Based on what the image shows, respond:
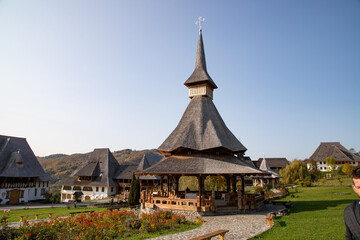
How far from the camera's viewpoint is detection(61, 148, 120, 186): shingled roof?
41531mm

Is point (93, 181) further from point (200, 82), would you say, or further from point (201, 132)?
point (201, 132)

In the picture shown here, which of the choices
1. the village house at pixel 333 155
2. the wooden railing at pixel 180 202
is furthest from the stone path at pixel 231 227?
the village house at pixel 333 155

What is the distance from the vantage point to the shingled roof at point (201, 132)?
1750cm

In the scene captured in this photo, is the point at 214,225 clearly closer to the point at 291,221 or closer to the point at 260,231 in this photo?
the point at 260,231

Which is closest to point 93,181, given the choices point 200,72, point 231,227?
point 200,72

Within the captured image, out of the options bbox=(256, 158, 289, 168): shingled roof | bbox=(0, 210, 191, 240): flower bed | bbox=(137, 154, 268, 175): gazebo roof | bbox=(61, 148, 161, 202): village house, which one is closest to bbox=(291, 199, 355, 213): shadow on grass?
bbox=(137, 154, 268, 175): gazebo roof

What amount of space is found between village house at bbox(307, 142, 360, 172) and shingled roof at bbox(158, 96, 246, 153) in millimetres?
47835

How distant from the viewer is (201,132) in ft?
60.8

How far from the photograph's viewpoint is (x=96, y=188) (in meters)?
41.3

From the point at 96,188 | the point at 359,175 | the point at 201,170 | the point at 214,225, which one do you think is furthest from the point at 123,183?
the point at 359,175

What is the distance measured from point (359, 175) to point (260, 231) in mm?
8349

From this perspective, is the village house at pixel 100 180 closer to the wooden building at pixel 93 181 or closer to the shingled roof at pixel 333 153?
the wooden building at pixel 93 181

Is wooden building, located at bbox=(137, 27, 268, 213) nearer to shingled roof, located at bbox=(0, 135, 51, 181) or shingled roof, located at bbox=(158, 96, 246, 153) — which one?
shingled roof, located at bbox=(158, 96, 246, 153)

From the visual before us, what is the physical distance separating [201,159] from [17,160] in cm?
3098
